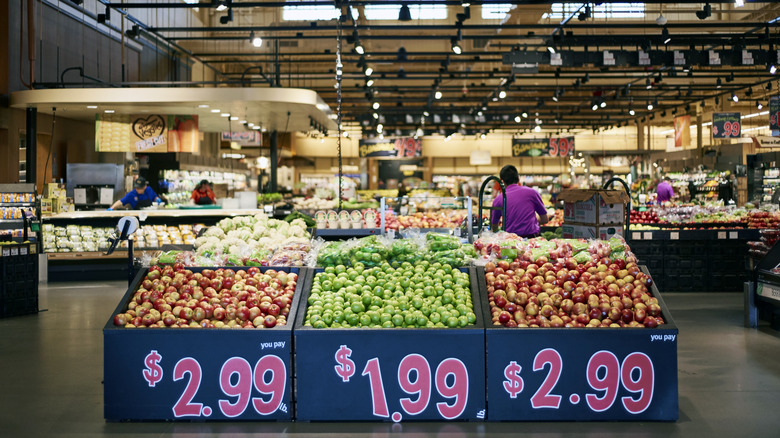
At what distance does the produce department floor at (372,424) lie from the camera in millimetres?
3918

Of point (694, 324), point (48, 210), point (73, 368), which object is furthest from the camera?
point (48, 210)

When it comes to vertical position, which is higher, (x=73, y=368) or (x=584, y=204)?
(x=584, y=204)

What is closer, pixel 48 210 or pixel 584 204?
pixel 584 204

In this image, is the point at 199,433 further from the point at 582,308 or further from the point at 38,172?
the point at 38,172

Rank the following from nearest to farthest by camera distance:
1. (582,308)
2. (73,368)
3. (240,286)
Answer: (582,308) < (240,286) < (73,368)

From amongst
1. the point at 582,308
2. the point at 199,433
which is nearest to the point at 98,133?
the point at 199,433

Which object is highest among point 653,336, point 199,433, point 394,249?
point 394,249

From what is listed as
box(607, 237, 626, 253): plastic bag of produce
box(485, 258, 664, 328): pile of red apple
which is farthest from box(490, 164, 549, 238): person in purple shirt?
box(485, 258, 664, 328): pile of red apple

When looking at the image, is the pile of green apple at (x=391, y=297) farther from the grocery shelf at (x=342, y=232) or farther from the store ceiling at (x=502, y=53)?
the store ceiling at (x=502, y=53)

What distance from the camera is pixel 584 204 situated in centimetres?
743

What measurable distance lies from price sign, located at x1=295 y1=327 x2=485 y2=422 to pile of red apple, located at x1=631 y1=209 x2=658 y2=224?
715 cm

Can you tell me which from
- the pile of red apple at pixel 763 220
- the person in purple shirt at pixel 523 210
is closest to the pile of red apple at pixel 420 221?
the person in purple shirt at pixel 523 210

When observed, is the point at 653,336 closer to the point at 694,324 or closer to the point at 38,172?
the point at 694,324

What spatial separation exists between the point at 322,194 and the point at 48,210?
27.1 feet
